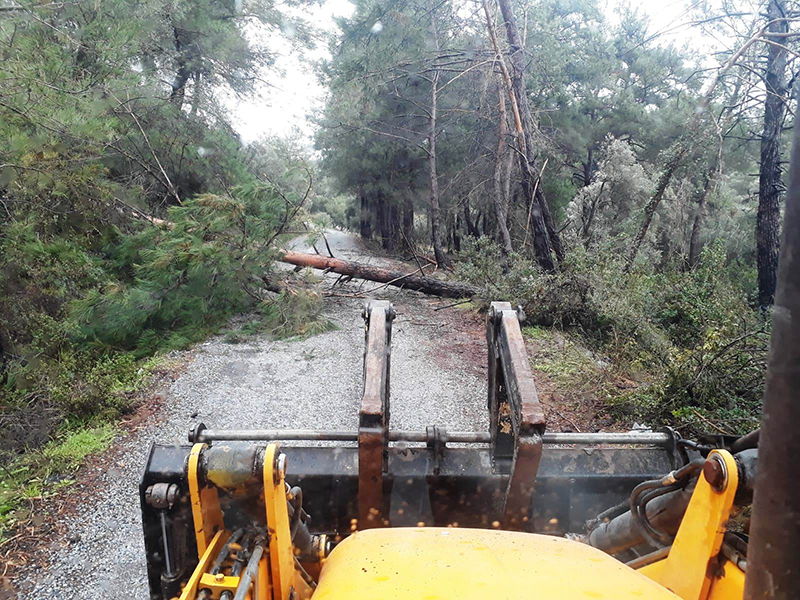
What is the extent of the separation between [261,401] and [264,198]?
16.2ft

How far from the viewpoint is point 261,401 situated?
6379mm

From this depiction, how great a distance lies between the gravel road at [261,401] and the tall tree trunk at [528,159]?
7.15 ft

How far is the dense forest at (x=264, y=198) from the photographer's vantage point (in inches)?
252

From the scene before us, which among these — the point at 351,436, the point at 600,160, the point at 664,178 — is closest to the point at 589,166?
the point at 600,160

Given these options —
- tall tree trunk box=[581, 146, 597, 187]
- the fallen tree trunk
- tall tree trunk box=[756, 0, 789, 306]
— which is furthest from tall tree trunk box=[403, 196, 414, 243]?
tall tree trunk box=[756, 0, 789, 306]

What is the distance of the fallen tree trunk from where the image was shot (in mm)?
11922

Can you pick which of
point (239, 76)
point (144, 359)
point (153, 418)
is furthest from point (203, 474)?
point (239, 76)

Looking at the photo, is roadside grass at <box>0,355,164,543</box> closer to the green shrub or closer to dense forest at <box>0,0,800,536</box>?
dense forest at <box>0,0,800,536</box>

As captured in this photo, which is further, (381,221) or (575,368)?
(381,221)

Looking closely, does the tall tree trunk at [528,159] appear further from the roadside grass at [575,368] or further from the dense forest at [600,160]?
the roadside grass at [575,368]

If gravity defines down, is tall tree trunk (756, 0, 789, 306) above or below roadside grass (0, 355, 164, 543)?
above

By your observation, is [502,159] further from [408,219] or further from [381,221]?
[381,221]

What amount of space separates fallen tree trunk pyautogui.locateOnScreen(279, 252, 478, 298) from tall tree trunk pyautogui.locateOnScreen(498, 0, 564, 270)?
2426mm

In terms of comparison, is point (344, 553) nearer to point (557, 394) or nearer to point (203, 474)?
point (203, 474)
